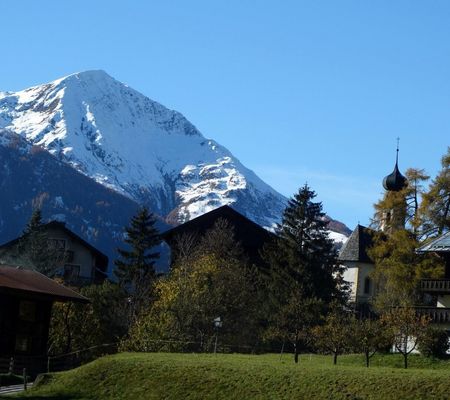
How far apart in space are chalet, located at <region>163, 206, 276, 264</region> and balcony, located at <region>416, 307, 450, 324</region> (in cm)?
2749

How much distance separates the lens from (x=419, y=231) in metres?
63.2

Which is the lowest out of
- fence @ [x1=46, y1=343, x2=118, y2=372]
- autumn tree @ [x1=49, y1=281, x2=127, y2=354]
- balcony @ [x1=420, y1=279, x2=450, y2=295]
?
fence @ [x1=46, y1=343, x2=118, y2=372]

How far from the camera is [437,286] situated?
2077 inches

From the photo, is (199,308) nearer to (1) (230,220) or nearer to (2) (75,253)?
(1) (230,220)

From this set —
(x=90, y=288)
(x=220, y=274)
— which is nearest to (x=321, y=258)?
(x=220, y=274)

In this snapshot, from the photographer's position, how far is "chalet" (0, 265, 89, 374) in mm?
50000

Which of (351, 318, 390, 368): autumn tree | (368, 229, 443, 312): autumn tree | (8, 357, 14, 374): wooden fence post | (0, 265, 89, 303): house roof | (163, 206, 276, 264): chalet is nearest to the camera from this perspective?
(351, 318, 390, 368): autumn tree

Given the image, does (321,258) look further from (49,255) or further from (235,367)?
(235,367)

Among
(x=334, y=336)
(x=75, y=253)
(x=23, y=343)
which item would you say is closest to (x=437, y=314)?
(x=334, y=336)

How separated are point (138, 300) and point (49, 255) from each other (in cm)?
1149

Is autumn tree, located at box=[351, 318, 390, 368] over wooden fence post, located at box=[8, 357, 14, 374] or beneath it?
over

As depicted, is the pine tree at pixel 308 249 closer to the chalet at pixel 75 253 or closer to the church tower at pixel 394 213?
the church tower at pixel 394 213

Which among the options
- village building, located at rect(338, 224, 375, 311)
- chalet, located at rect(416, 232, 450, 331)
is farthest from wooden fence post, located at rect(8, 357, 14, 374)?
village building, located at rect(338, 224, 375, 311)

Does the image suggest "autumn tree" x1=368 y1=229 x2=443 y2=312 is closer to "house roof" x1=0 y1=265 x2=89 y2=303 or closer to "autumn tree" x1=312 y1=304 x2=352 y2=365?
"autumn tree" x1=312 y1=304 x2=352 y2=365
